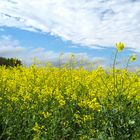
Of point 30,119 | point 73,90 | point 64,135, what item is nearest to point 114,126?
point 64,135

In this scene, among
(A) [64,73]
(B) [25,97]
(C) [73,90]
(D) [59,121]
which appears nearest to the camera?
(D) [59,121]

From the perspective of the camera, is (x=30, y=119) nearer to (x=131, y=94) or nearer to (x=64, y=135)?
(x=64, y=135)

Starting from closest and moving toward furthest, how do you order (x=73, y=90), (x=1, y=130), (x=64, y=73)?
(x=1, y=130)
(x=73, y=90)
(x=64, y=73)

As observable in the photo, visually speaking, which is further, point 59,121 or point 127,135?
point 59,121

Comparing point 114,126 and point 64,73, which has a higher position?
point 64,73

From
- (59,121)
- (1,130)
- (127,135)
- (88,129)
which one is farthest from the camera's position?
(1,130)

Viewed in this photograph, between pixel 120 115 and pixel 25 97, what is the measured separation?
297 centimetres

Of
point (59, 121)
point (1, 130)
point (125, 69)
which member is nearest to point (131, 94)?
point (125, 69)

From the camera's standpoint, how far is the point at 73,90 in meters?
9.00

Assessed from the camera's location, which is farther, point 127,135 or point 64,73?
point 64,73

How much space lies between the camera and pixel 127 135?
5492mm

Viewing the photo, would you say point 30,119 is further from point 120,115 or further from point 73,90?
point 120,115

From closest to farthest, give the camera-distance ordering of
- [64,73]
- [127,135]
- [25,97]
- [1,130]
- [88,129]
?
[127,135] < [88,129] < [1,130] < [25,97] < [64,73]

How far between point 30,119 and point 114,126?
2247mm
